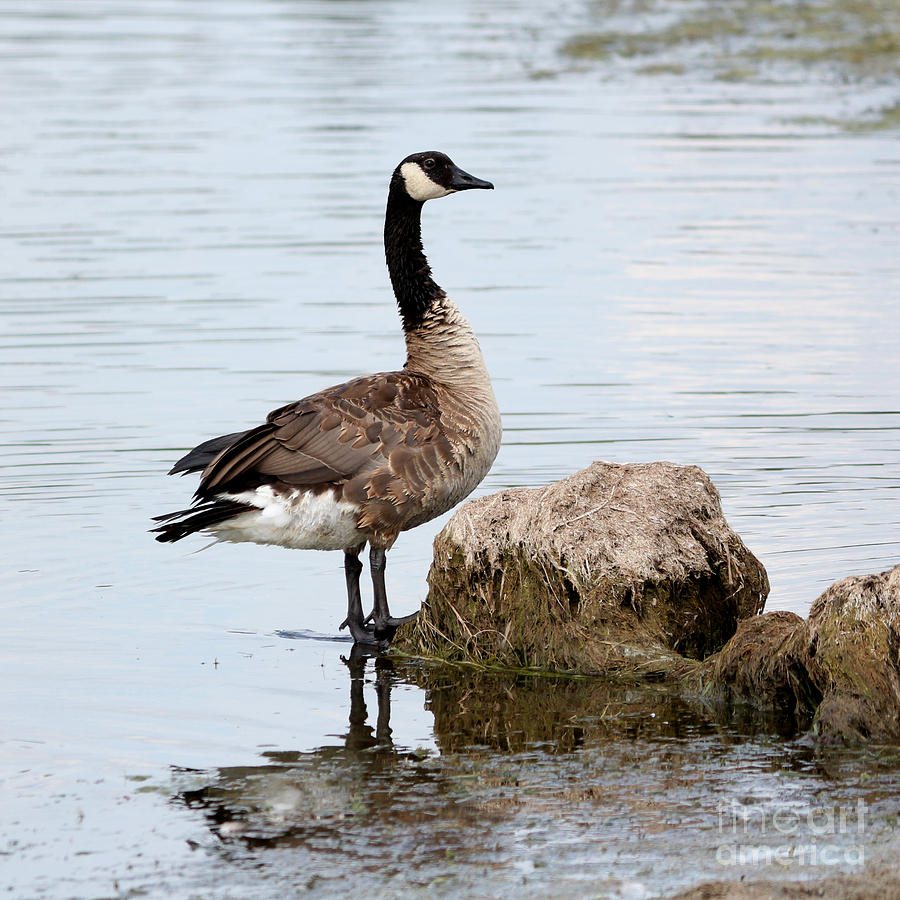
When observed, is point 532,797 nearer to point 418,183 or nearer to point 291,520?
point 291,520

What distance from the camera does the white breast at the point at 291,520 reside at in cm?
916

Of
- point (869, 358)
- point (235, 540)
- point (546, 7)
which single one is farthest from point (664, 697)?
point (546, 7)

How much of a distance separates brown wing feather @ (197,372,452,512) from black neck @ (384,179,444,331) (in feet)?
3.09

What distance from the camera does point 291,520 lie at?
9258mm

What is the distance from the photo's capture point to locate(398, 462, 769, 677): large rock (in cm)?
875

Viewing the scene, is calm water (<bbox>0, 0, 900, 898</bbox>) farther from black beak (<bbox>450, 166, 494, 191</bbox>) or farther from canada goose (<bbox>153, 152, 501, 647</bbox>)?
black beak (<bbox>450, 166, 494, 191</bbox>)

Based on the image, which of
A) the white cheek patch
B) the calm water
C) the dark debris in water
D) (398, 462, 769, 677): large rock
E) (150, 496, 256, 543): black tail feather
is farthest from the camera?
the white cheek patch

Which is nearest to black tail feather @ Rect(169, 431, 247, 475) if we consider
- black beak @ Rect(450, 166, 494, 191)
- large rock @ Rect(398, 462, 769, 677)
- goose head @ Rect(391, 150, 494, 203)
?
large rock @ Rect(398, 462, 769, 677)

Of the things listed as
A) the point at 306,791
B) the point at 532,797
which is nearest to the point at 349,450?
the point at 306,791

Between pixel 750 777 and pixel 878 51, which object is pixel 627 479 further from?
pixel 878 51

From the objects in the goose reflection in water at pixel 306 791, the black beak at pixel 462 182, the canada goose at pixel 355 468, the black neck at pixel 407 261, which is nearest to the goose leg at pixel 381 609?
the canada goose at pixel 355 468

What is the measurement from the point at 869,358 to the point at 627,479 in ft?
24.5

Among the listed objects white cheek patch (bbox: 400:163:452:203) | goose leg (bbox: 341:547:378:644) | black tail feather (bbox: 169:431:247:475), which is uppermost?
white cheek patch (bbox: 400:163:452:203)

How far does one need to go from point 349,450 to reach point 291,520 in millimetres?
510
